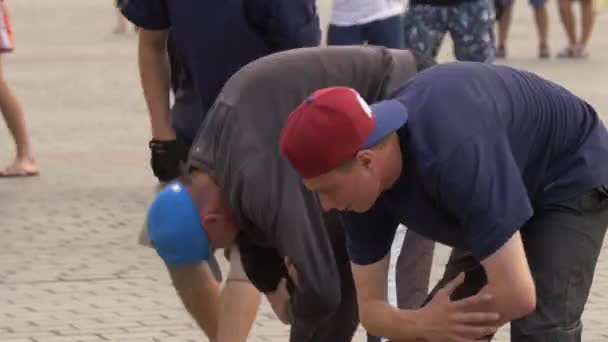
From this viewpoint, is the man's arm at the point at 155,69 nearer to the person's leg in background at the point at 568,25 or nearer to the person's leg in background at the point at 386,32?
the person's leg in background at the point at 386,32

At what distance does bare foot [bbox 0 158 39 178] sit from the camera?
922 cm

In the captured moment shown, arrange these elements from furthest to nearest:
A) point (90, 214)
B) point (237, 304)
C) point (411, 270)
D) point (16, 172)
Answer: point (16, 172) < point (90, 214) < point (411, 270) < point (237, 304)

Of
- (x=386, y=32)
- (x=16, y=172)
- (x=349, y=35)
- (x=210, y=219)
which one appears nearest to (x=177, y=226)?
(x=210, y=219)

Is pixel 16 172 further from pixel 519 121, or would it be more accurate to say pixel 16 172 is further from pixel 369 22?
pixel 519 121

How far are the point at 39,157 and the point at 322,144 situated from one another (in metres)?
6.77

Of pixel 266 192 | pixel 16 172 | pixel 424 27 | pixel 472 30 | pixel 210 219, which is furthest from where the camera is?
pixel 16 172

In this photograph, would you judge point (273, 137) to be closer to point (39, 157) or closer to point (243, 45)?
point (243, 45)

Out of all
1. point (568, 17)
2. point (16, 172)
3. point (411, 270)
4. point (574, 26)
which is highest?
point (411, 270)

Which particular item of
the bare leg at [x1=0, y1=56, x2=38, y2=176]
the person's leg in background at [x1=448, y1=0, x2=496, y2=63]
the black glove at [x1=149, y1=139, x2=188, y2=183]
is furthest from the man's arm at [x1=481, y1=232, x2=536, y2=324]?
the bare leg at [x1=0, y1=56, x2=38, y2=176]

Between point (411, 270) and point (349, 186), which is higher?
point (349, 186)

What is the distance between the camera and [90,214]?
8.11 m

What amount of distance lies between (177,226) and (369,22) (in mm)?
4936

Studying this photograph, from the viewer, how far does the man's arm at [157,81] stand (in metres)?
5.34

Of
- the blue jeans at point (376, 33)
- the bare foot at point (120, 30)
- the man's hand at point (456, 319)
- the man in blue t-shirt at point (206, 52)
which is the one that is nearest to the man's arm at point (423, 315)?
the man's hand at point (456, 319)
